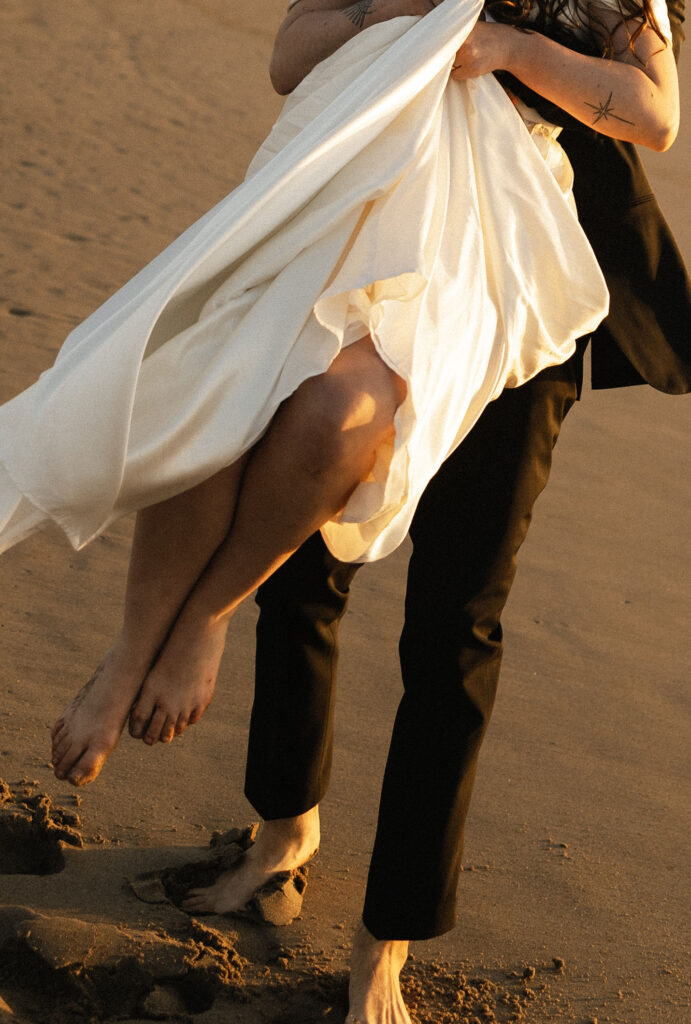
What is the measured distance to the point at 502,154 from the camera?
5.57 ft

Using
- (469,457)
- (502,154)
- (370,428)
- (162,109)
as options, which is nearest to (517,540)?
(469,457)

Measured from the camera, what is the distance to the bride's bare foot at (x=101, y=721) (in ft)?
5.75

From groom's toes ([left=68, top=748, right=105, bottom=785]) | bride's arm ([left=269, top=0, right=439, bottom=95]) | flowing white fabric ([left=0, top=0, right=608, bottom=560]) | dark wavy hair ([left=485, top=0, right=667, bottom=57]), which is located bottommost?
groom's toes ([left=68, top=748, right=105, bottom=785])

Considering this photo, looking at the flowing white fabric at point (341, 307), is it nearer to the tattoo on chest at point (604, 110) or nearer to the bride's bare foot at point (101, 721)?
the tattoo on chest at point (604, 110)

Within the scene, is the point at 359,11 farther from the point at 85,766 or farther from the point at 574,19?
the point at 85,766

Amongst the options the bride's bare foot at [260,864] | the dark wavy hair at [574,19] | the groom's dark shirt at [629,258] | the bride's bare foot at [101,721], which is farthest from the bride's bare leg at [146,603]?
the dark wavy hair at [574,19]

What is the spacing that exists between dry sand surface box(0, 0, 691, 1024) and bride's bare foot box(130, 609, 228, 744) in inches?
16.0

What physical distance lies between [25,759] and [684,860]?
139 cm

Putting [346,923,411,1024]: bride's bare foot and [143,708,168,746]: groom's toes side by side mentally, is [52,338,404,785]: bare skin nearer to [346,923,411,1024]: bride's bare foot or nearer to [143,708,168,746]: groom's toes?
[143,708,168,746]: groom's toes

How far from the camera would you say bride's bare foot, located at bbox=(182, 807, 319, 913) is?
7.06 ft

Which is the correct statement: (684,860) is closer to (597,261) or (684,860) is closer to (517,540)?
(517,540)

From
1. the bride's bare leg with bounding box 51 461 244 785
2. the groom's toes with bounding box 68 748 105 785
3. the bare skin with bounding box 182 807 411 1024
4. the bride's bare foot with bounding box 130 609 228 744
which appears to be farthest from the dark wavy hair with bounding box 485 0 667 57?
the bare skin with bounding box 182 807 411 1024

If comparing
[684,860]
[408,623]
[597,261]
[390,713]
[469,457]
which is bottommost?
[684,860]

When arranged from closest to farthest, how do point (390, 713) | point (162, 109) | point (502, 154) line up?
1. point (502, 154)
2. point (390, 713)
3. point (162, 109)
